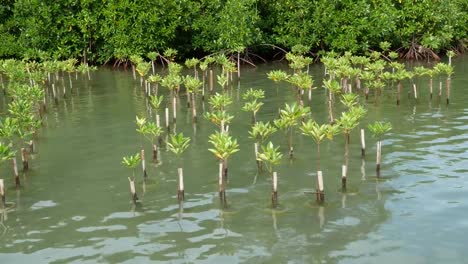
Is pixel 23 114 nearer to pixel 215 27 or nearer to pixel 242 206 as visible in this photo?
pixel 242 206

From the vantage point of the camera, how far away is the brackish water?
602cm

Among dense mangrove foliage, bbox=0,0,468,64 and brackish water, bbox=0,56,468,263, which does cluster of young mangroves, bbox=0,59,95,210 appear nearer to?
brackish water, bbox=0,56,468,263

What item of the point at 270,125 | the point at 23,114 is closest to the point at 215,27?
the point at 270,125

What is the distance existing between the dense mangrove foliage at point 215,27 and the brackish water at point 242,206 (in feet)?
29.8

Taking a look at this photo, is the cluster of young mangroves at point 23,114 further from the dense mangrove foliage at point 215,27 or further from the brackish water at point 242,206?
the dense mangrove foliage at point 215,27

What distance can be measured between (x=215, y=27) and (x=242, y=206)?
45.5 feet

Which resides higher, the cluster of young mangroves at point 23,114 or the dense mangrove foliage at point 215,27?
the dense mangrove foliage at point 215,27

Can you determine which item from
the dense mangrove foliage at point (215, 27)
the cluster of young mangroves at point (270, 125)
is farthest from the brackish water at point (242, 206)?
the dense mangrove foliage at point (215, 27)

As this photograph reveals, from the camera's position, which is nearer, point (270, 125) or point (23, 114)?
point (23, 114)

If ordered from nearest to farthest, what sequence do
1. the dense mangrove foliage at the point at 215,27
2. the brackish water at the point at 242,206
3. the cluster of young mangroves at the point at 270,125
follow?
the brackish water at the point at 242,206
the cluster of young mangroves at the point at 270,125
the dense mangrove foliage at the point at 215,27

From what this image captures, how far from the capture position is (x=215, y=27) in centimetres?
2030

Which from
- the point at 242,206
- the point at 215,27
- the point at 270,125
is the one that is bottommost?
the point at 242,206

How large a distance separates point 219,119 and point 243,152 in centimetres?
77

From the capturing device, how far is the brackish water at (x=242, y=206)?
602cm
